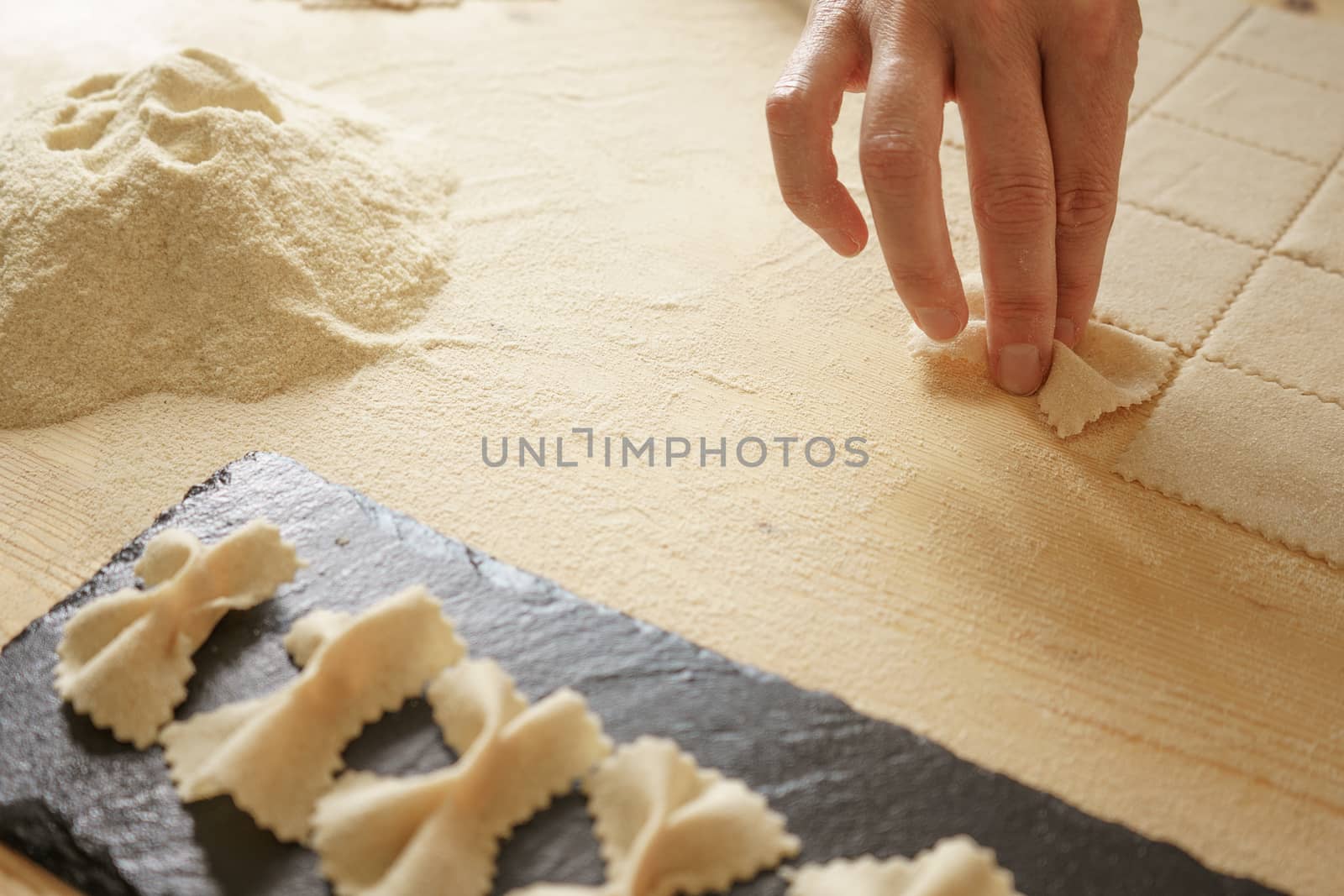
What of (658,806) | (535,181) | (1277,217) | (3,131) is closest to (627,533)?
(658,806)

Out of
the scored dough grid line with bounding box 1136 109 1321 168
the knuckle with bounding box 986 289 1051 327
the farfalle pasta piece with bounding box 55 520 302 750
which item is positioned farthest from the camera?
the scored dough grid line with bounding box 1136 109 1321 168

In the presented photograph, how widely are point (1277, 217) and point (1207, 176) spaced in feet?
0.52

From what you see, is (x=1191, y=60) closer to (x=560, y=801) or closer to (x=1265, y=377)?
(x=1265, y=377)

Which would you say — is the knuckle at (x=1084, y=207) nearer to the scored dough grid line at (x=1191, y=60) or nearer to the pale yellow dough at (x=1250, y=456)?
the pale yellow dough at (x=1250, y=456)

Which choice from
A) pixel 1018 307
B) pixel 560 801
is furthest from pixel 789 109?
pixel 560 801

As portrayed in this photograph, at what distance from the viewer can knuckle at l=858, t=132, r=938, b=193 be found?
1197 millimetres

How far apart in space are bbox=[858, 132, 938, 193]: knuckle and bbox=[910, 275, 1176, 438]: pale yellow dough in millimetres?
304

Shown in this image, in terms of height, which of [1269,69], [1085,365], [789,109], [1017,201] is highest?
[789,109]

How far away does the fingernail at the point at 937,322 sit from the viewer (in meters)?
1.31

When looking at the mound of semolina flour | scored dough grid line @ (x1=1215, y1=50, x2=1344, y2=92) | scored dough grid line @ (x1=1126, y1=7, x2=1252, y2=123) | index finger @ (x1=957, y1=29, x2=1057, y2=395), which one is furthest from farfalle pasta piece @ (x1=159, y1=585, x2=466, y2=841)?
scored dough grid line @ (x1=1215, y1=50, x2=1344, y2=92)

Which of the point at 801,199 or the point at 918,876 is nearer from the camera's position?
the point at 918,876

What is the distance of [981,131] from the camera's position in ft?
4.07

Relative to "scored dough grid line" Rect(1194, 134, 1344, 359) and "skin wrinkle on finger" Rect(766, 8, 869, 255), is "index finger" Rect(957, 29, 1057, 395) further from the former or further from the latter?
"scored dough grid line" Rect(1194, 134, 1344, 359)

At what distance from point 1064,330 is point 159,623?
1.16 metres
